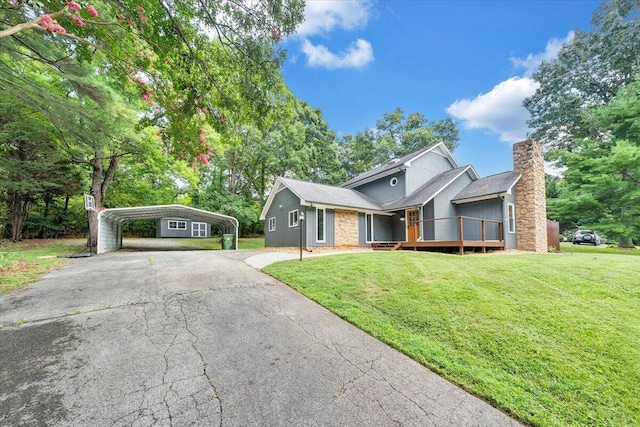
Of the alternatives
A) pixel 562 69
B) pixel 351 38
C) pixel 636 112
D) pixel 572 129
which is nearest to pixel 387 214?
pixel 351 38

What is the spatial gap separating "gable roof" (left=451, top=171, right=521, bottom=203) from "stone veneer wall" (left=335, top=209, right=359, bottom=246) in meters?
5.53

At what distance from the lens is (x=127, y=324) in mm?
3490

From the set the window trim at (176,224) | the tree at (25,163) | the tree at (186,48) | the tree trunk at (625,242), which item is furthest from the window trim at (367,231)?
the window trim at (176,224)

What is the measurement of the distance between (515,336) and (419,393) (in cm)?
175

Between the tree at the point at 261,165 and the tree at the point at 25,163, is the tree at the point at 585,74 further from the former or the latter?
the tree at the point at 25,163

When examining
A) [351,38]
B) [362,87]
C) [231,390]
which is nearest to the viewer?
[231,390]

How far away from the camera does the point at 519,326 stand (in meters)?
3.29

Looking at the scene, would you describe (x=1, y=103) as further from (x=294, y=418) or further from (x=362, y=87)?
(x=362, y=87)

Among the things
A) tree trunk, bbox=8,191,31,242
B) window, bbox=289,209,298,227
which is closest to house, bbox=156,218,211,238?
tree trunk, bbox=8,191,31,242

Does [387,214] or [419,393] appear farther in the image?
[387,214]

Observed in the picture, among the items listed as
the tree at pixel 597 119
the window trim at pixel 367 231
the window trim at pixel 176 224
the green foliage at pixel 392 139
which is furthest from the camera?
the window trim at pixel 176 224

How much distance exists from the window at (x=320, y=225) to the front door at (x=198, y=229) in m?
23.7

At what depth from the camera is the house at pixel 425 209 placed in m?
12.0

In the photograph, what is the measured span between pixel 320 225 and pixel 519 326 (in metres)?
10.2
